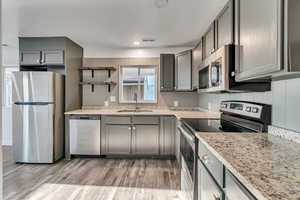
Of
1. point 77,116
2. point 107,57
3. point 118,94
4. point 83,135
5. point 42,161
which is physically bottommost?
point 42,161

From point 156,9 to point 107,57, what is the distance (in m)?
2.23

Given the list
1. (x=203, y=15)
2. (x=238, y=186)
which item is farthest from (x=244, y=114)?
(x=203, y=15)

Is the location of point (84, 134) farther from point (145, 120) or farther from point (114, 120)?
point (145, 120)

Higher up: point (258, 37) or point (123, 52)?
point (123, 52)

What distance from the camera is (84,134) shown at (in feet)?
12.0

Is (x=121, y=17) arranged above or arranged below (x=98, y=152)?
above

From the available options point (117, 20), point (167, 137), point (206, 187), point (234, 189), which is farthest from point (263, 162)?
point (167, 137)

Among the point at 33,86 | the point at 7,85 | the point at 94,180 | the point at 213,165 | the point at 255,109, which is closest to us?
the point at 213,165

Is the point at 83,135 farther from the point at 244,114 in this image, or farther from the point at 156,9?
the point at 244,114

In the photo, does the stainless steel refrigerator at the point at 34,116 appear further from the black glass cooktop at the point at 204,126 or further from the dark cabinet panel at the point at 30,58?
the black glass cooktop at the point at 204,126

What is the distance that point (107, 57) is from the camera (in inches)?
171

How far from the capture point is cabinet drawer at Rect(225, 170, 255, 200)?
679mm

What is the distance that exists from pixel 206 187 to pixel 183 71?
2739 mm

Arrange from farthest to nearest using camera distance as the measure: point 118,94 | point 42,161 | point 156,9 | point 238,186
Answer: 1. point 118,94
2. point 42,161
3. point 156,9
4. point 238,186
